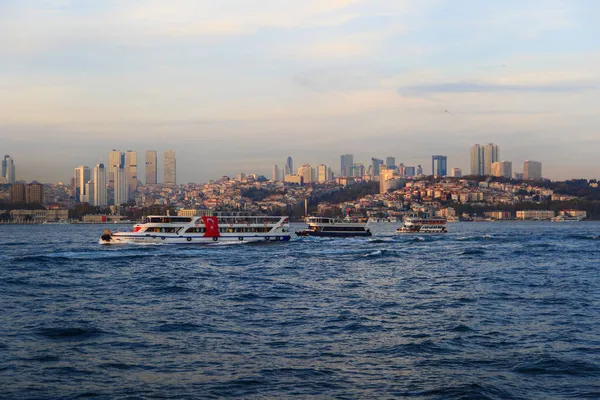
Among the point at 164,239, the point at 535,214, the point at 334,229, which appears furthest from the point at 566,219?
the point at 164,239

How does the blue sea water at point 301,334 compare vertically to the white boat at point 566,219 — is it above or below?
above

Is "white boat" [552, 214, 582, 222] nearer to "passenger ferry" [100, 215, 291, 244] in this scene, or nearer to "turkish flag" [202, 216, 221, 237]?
"passenger ferry" [100, 215, 291, 244]

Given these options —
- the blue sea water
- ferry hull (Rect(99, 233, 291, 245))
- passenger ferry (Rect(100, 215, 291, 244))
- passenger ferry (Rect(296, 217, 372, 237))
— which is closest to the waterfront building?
passenger ferry (Rect(296, 217, 372, 237))

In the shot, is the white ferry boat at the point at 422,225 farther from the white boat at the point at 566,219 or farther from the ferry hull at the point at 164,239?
the white boat at the point at 566,219

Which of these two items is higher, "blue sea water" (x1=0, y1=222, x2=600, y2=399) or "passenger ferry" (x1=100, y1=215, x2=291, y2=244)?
"passenger ferry" (x1=100, y1=215, x2=291, y2=244)

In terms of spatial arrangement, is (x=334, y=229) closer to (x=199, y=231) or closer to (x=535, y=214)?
(x=199, y=231)

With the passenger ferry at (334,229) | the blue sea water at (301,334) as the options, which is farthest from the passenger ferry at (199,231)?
the blue sea water at (301,334)

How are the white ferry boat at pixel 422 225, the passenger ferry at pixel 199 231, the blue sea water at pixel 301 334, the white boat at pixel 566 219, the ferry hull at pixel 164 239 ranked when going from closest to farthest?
1. the blue sea water at pixel 301 334
2. the ferry hull at pixel 164 239
3. the passenger ferry at pixel 199 231
4. the white ferry boat at pixel 422 225
5. the white boat at pixel 566 219
